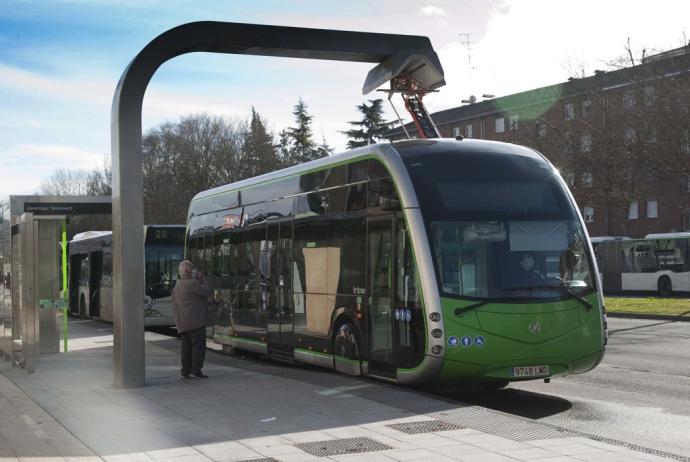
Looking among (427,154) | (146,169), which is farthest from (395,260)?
(146,169)

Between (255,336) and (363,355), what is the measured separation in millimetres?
4832

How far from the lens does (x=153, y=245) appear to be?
2719 cm

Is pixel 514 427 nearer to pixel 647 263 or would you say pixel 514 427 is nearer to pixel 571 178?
pixel 571 178

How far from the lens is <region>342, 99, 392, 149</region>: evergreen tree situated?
72750 mm

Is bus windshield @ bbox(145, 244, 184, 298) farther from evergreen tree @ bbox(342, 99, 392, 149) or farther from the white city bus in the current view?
evergreen tree @ bbox(342, 99, 392, 149)

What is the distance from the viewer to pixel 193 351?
44.5ft

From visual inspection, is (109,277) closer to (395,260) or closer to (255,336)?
(255,336)

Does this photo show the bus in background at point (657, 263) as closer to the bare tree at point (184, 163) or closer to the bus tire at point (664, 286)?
the bus tire at point (664, 286)

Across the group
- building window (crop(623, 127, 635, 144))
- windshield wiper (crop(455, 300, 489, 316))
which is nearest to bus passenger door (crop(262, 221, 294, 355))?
windshield wiper (crop(455, 300, 489, 316))

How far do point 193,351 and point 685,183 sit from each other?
2189cm

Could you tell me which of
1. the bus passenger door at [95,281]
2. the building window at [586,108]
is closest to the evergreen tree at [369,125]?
the building window at [586,108]

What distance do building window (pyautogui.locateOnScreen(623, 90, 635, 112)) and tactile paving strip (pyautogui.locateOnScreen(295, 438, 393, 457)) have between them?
25.1 metres

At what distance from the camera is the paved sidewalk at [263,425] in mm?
7660

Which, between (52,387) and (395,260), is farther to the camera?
(52,387)
